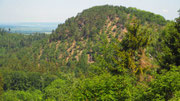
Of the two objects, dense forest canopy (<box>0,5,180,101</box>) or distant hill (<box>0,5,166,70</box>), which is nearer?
dense forest canopy (<box>0,5,180,101</box>)

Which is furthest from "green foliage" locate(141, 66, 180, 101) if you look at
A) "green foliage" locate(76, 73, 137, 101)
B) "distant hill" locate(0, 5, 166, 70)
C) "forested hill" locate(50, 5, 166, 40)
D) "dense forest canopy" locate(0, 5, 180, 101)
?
"forested hill" locate(50, 5, 166, 40)

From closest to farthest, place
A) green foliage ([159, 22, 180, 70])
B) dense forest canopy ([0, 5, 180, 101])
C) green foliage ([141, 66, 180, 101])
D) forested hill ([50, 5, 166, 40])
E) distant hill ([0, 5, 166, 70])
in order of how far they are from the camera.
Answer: green foliage ([141, 66, 180, 101])
dense forest canopy ([0, 5, 180, 101])
green foliage ([159, 22, 180, 70])
distant hill ([0, 5, 166, 70])
forested hill ([50, 5, 166, 40])

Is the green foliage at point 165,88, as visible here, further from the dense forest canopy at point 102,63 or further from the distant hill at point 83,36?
the distant hill at point 83,36

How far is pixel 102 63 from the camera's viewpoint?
69.4 ft

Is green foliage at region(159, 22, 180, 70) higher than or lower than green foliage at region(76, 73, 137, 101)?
higher

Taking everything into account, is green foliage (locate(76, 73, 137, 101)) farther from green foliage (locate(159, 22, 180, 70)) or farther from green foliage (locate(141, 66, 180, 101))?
green foliage (locate(159, 22, 180, 70))

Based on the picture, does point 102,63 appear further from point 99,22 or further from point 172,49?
point 99,22

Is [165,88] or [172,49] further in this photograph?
[172,49]

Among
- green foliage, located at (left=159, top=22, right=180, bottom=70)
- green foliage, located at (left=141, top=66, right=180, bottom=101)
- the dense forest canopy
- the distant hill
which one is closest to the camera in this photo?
green foliage, located at (left=141, top=66, right=180, bottom=101)

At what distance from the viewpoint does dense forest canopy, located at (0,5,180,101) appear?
1322 cm

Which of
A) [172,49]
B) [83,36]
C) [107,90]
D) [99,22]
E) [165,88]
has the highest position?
[99,22]

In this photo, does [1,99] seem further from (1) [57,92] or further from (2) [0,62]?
(2) [0,62]

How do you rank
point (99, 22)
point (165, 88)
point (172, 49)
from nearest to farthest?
point (165, 88), point (172, 49), point (99, 22)

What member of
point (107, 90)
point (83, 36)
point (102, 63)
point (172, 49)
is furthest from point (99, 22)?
point (107, 90)
